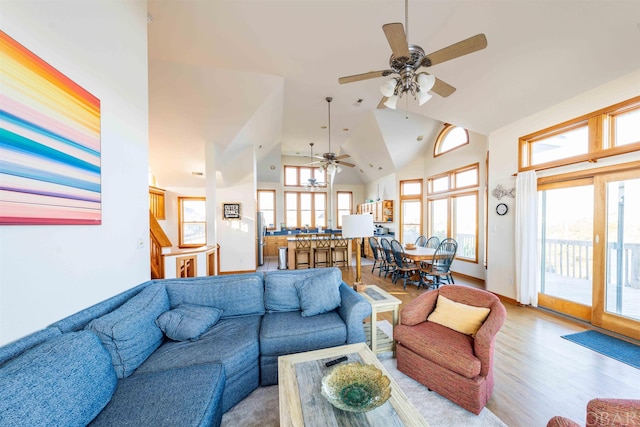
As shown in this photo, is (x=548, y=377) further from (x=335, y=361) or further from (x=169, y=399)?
(x=169, y=399)

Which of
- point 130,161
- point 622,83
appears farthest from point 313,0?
point 622,83

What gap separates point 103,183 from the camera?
67.1 inches

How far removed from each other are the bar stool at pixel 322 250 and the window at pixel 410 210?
251 cm

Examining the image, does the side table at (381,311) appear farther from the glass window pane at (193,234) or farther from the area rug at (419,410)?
the glass window pane at (193,234)

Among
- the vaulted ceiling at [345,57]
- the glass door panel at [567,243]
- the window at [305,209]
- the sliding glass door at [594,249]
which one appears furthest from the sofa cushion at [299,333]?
the window at [305,209]

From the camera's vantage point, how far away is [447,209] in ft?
19.3

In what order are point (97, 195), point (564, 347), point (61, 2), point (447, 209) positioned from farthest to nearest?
point (447, 209) → point (564, 347) → point (97, 195) → point (61, 2)

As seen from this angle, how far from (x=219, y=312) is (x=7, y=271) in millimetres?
1348

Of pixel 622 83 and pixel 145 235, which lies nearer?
pixel 145 235

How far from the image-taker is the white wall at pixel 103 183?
116 cm

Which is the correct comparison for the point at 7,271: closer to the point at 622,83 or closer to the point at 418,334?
the point at 418,334

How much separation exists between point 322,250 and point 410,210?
10.0 feet

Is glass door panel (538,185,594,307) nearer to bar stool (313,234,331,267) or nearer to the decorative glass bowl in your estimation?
the decorative glass bowl

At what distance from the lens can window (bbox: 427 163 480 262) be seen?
5.13 m
